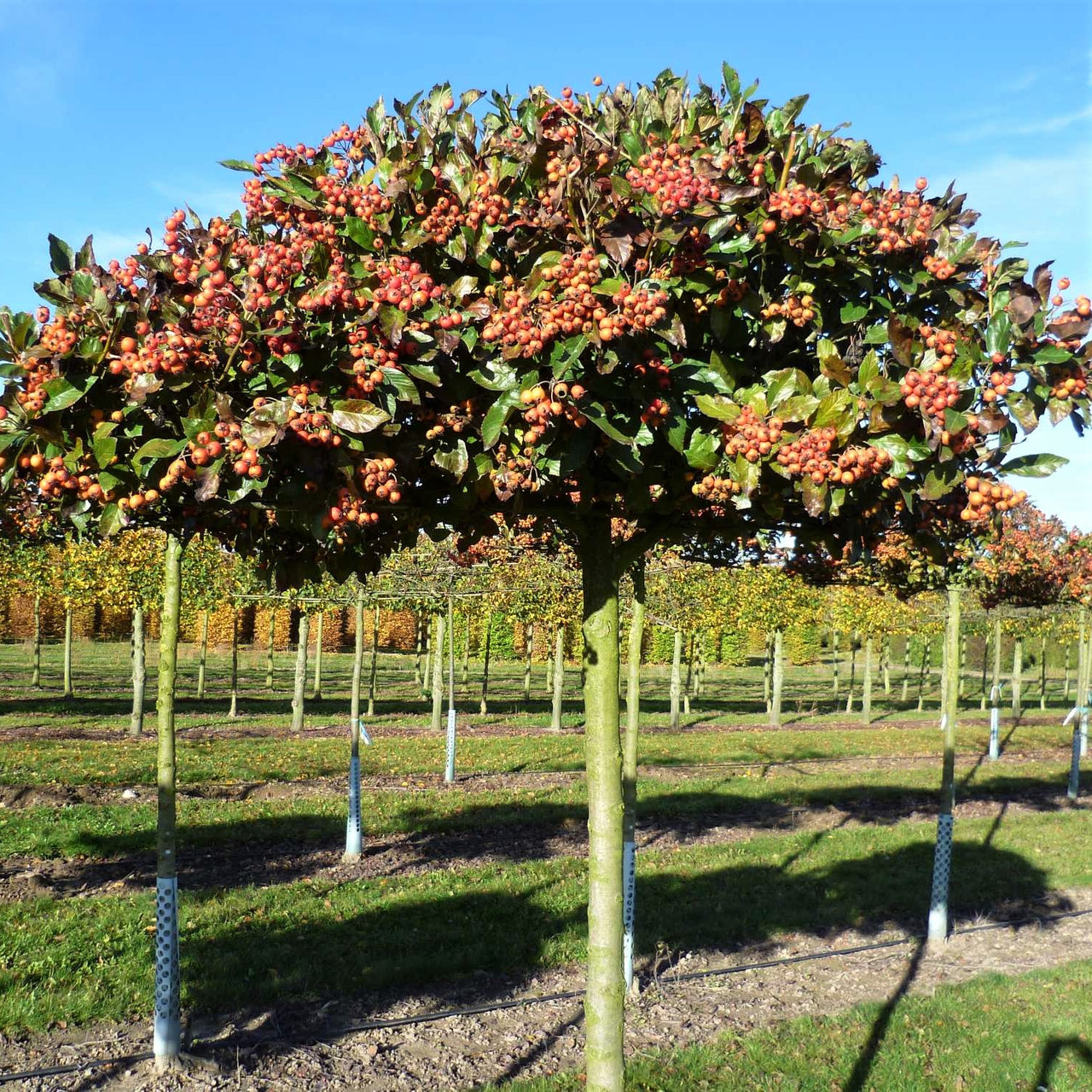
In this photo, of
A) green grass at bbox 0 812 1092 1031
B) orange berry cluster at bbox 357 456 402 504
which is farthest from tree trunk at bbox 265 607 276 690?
orange berry cluster at bbox 357 456 402 504

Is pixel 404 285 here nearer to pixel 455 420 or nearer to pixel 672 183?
pixel 455 420

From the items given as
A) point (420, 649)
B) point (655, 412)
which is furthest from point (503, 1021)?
point (420, 649)

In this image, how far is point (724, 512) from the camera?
3.28 metres

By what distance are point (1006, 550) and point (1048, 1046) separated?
9.12 m

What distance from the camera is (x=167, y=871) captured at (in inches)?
198

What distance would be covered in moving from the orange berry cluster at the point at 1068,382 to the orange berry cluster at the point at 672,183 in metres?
1.05

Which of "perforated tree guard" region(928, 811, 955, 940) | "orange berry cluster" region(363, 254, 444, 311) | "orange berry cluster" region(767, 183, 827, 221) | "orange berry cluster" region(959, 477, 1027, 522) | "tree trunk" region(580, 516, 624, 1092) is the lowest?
"perforated tree guard" region(928, 811, 955, 940)

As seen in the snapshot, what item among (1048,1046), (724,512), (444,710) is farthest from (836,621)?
(724,512)

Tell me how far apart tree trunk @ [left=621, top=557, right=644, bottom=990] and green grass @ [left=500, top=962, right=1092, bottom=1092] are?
86 centimetres

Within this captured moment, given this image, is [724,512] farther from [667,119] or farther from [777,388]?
[667,119]

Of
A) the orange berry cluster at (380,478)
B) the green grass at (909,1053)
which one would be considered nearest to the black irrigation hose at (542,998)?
the green grass at (909,1053)

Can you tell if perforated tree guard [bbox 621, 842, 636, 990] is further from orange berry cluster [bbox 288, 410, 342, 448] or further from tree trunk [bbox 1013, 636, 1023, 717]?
tree trunk [bbox 1013, 636, 1023, 717]

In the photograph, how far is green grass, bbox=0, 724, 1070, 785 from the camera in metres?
14.8

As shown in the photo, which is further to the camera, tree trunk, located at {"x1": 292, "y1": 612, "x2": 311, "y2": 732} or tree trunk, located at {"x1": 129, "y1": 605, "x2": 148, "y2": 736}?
tree trunk, located at {"x1": 292, "y1": 612, "x2": 311, "y2": 732}
